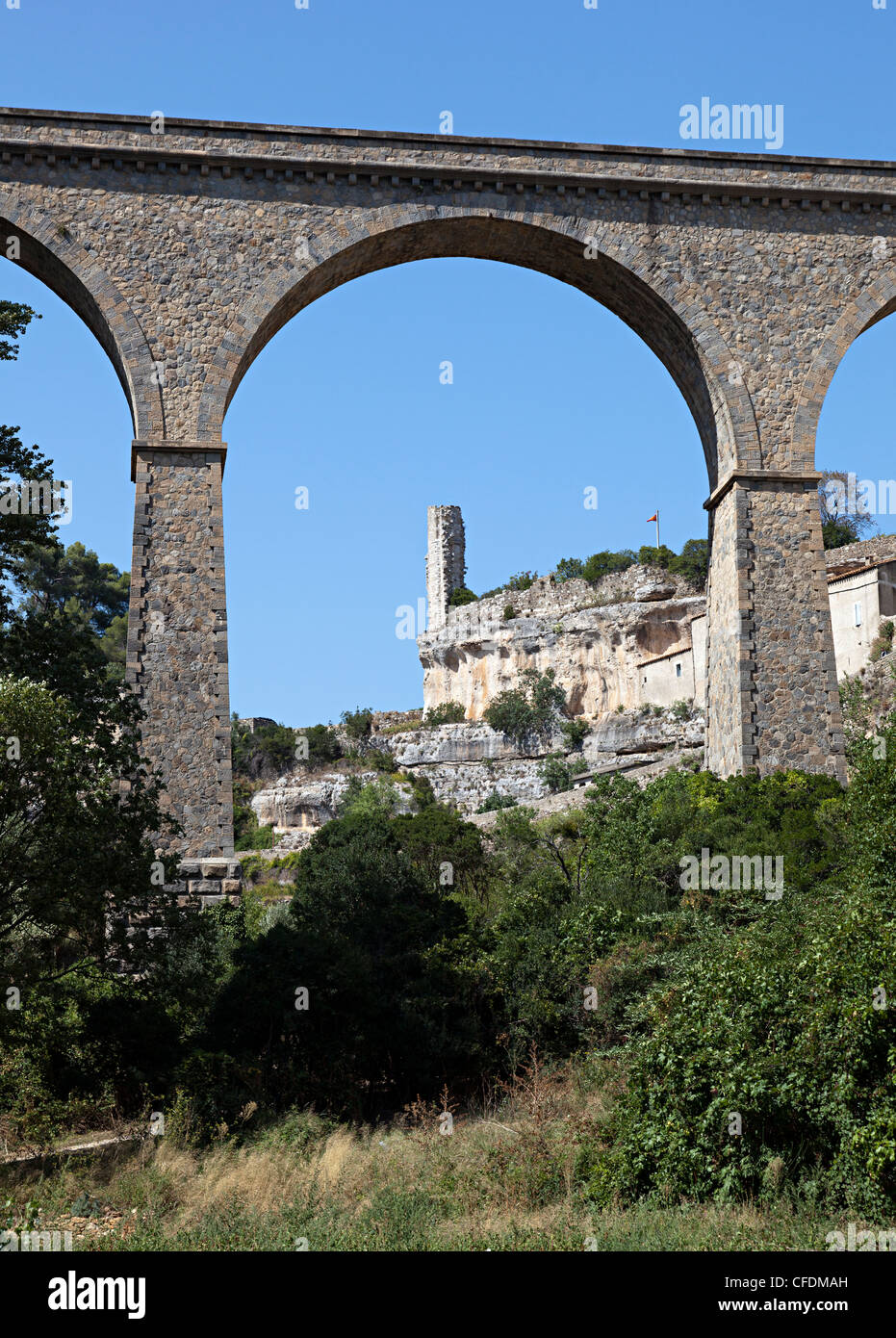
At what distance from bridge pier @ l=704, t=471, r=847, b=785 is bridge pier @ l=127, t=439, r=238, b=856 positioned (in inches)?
251

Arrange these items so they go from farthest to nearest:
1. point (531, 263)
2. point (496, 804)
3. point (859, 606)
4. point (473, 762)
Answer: point (473, 762)
point (496, 804)
point (859, 606)
point (531, 263)

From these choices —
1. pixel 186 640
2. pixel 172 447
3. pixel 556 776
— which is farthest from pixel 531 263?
pixel 556 776

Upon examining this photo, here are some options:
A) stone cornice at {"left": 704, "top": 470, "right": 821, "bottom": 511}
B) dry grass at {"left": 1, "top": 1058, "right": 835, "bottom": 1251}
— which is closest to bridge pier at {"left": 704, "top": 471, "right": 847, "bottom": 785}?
stone cornice at {"left": 704, "top": 470, "right": 821, "bottom": 511}

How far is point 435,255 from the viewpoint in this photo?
17719mm

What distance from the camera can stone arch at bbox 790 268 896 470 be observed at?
1698cm

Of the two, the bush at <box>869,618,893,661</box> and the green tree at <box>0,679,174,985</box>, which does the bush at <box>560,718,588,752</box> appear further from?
the green tree at <box>0,679,174,985</box>

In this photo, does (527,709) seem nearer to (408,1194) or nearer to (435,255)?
(435,255)

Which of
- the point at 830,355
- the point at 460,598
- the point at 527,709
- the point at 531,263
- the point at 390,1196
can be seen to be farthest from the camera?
the point at 460,598

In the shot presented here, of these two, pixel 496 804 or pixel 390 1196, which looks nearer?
pixel 390 1196

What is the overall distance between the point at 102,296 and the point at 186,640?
172 inches

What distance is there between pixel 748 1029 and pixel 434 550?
50062 mm

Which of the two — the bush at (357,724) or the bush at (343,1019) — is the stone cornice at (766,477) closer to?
the bush at (343,1019)

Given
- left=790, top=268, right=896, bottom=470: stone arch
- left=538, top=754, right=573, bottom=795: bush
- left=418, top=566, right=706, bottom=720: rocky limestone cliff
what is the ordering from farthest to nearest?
left=418, top=566, right=706, bottom=720: rocky limestone cliff → left=538, top=754, right=573, bottom=795: bush → left=790, top=268, right=896, bottom=470: stone arch

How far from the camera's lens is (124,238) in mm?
16078
